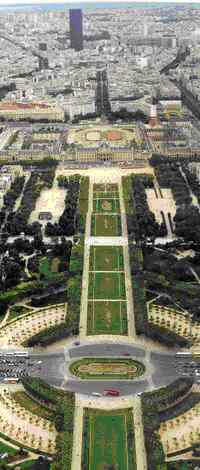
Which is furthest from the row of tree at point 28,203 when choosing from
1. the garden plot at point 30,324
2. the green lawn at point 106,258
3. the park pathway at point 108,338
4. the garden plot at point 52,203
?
the garden plot at point 30,324

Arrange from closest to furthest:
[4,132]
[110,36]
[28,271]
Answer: [28,271]
[4,132]
[110,36]

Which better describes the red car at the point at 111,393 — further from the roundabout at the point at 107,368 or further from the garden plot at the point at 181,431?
Result: the garden plot at the point at 181,431

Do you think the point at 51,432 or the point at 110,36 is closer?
the point at 51,432

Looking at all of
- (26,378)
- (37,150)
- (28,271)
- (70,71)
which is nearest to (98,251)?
(28,271)

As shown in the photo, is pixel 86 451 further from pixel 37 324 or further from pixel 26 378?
pixel 37 324

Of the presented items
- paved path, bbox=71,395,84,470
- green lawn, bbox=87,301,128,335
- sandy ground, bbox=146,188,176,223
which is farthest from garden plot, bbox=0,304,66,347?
sandy ground, bbox=146,188,176,223
